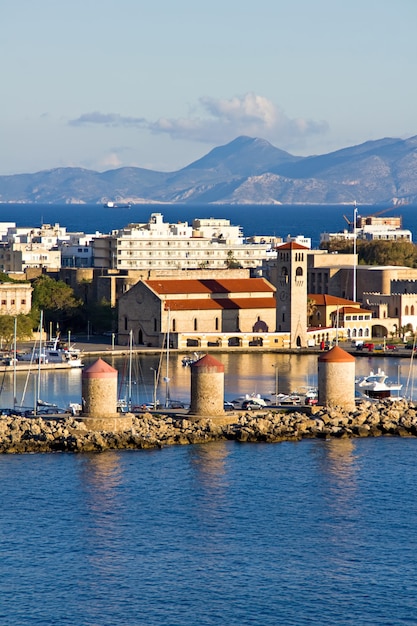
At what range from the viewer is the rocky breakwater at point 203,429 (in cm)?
4503

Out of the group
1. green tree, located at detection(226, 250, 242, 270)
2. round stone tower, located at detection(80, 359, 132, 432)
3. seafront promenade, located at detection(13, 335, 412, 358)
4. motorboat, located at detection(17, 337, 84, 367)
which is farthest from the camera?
green tree, located at detection(226, 250, 242, 270)

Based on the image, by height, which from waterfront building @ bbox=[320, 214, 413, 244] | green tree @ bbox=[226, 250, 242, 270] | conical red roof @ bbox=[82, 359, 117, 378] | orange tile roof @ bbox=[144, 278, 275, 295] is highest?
waterfront building @ bbox=[320, 214, 413, 244]

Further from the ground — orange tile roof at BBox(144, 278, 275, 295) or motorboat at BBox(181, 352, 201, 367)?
orange tile roof at BBox(144, 278, 275, 295)

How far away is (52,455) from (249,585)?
42.3 feet

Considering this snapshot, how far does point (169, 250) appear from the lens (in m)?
92.6

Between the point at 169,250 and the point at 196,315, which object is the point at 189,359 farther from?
the point at 169,250

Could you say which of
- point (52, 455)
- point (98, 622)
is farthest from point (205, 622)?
point (52, 455)

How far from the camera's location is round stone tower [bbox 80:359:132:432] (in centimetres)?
4650

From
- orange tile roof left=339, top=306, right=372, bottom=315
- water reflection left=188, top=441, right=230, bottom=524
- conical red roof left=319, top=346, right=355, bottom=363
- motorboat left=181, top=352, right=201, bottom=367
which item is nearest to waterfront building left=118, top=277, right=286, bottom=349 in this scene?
motorboat left=181, top=352, right=201, bottom=367

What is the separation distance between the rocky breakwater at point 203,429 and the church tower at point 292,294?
23.6 metres

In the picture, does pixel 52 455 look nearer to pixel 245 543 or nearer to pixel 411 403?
pixel 245 543

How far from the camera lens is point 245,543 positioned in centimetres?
3541

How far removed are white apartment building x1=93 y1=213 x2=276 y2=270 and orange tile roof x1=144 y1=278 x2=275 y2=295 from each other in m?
10.9

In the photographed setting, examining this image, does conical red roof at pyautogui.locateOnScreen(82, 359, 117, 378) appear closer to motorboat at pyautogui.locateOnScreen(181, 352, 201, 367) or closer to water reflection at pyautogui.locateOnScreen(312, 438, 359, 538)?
water reflection at pyautogui.locateOnScreen(312, 438, 359, 538)
